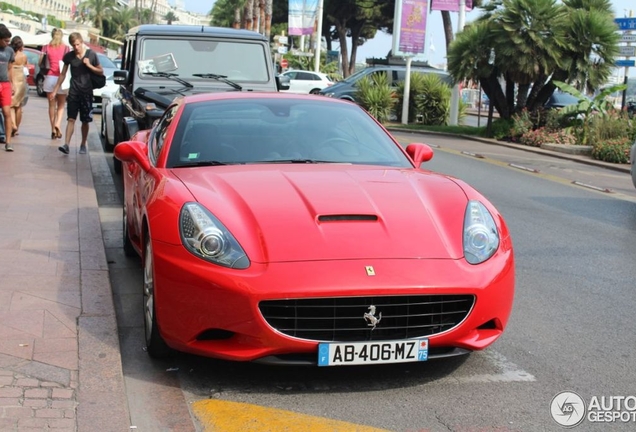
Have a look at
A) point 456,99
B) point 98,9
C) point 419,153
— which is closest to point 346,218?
point 419,153

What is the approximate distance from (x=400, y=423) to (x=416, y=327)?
53 cm

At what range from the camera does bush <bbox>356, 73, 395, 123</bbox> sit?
3103 cm

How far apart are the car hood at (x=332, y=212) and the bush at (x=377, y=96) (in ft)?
83.9

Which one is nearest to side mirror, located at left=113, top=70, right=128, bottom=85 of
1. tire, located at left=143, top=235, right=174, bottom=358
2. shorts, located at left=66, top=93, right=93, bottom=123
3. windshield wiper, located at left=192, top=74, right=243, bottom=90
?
windshield wiper, located at left=192, top=74, right=243, bottom=90

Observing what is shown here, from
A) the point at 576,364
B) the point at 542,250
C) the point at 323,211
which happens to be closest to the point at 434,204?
the point at 323,211

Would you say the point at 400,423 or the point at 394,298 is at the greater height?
the point at 394,298

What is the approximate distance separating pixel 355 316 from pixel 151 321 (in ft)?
3.91

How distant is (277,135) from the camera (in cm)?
618

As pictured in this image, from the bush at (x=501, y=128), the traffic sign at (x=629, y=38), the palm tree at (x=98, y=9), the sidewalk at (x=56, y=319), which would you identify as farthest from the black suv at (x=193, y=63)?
the palm tree at (x=98, y=9)

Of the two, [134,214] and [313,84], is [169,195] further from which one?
[313,84]

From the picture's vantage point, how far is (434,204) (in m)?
5.18

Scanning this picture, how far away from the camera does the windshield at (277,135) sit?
596 centimetres

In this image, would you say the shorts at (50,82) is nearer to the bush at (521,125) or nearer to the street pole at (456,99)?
the bush at (521,125)

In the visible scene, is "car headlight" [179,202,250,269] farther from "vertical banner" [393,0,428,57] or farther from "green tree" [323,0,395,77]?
"green tree" [323,0,395,77]
